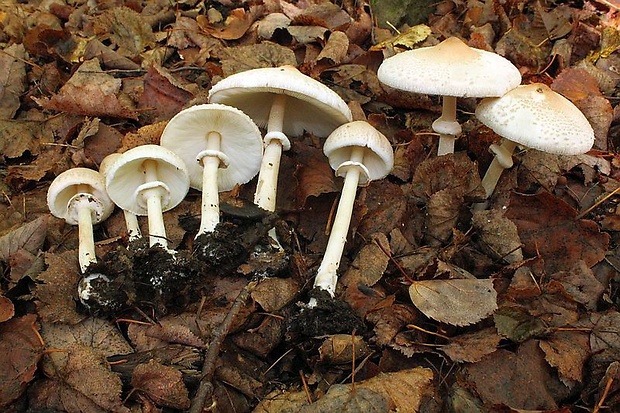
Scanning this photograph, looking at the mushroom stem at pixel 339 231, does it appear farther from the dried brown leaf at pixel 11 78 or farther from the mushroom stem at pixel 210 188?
the dried brown leaf at pixel 11 78

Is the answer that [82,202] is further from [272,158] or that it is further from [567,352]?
[567,352]

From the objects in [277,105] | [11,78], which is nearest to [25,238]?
[277,105]

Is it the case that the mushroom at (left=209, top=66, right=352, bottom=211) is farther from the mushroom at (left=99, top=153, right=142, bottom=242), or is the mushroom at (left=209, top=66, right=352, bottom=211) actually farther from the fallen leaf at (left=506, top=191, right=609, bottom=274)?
the fallen leaf at (left=506, top=191, right=609, bottom=274)

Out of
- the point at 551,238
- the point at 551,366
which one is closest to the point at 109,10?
the point at 551,238

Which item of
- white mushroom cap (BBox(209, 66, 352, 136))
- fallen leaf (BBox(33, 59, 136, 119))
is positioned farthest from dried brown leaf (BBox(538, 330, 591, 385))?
fallen leaf (BBox(33, 59, 136, 119))

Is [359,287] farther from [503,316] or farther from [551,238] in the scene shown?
[551,238]
